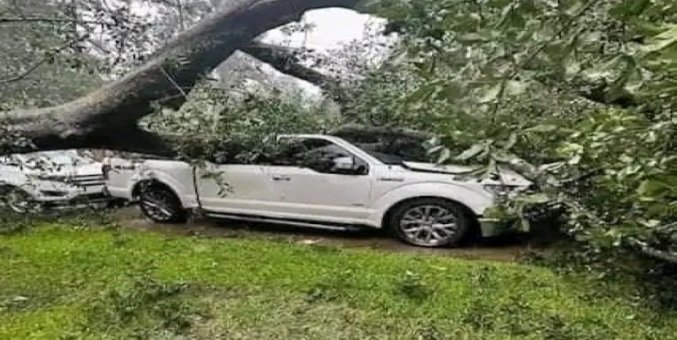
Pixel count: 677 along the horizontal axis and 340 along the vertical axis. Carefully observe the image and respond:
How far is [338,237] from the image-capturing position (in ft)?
26.0

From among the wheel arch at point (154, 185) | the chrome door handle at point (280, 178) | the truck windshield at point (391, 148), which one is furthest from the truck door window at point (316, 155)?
the wheel arch at point (154, 185)

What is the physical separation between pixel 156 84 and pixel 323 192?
2.00m

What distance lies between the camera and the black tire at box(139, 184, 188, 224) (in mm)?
8414

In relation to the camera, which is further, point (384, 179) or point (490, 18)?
point (384, 179)

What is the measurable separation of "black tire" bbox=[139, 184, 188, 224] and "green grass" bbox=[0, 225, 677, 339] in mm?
1400

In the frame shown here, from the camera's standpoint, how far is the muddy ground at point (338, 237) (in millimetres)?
→ 7172

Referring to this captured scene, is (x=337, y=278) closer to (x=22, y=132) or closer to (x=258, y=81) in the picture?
(x=22, y=132)

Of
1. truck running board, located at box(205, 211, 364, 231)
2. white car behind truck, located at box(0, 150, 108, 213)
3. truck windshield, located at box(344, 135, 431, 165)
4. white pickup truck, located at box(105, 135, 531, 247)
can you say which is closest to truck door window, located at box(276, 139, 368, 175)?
white pickup truck, located at box(105, 135, 531, 247)

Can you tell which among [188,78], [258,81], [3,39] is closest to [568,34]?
[188,78]

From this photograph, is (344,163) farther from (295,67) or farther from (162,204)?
(162,204)

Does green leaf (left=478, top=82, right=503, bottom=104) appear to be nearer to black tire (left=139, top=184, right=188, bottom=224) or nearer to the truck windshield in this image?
the truck windshield

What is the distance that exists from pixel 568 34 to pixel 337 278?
4701 mm

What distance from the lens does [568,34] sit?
49.4 inches

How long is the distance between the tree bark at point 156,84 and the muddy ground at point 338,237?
1.47 metres
